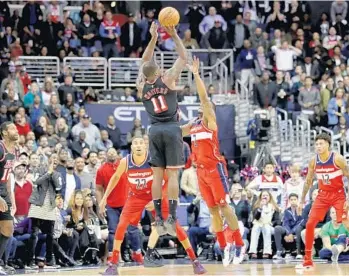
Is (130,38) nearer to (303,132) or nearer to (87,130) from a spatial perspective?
(87,130)

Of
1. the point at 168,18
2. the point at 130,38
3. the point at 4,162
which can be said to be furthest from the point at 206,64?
the point at 168,18

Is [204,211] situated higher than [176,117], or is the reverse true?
[176,117]

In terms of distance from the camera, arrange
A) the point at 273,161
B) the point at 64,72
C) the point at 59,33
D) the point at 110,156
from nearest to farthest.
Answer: the point at 110,156
the point at 273,161
the point at 64,72
the point at 59,33

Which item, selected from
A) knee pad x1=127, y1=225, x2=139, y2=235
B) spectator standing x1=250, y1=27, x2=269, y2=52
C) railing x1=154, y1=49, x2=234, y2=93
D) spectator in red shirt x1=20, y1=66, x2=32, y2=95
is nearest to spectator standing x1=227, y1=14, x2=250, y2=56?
spectator standing x1=250, y1=27, x2=269, y2=52

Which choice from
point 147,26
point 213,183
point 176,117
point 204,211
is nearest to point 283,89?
point 147,26

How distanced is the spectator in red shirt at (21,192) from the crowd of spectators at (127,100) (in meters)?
0.02

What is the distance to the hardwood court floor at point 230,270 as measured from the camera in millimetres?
17438

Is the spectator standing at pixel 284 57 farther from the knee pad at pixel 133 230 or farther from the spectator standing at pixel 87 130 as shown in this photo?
the knee pad at pixel 133 230

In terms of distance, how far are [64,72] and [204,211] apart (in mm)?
7131

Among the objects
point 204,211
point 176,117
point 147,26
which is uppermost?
point 147,26

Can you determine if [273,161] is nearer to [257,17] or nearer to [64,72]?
[64,72]

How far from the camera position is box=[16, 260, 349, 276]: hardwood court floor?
1744 centimetres

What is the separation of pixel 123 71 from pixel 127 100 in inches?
69.4

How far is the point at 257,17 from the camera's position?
31.9 m
